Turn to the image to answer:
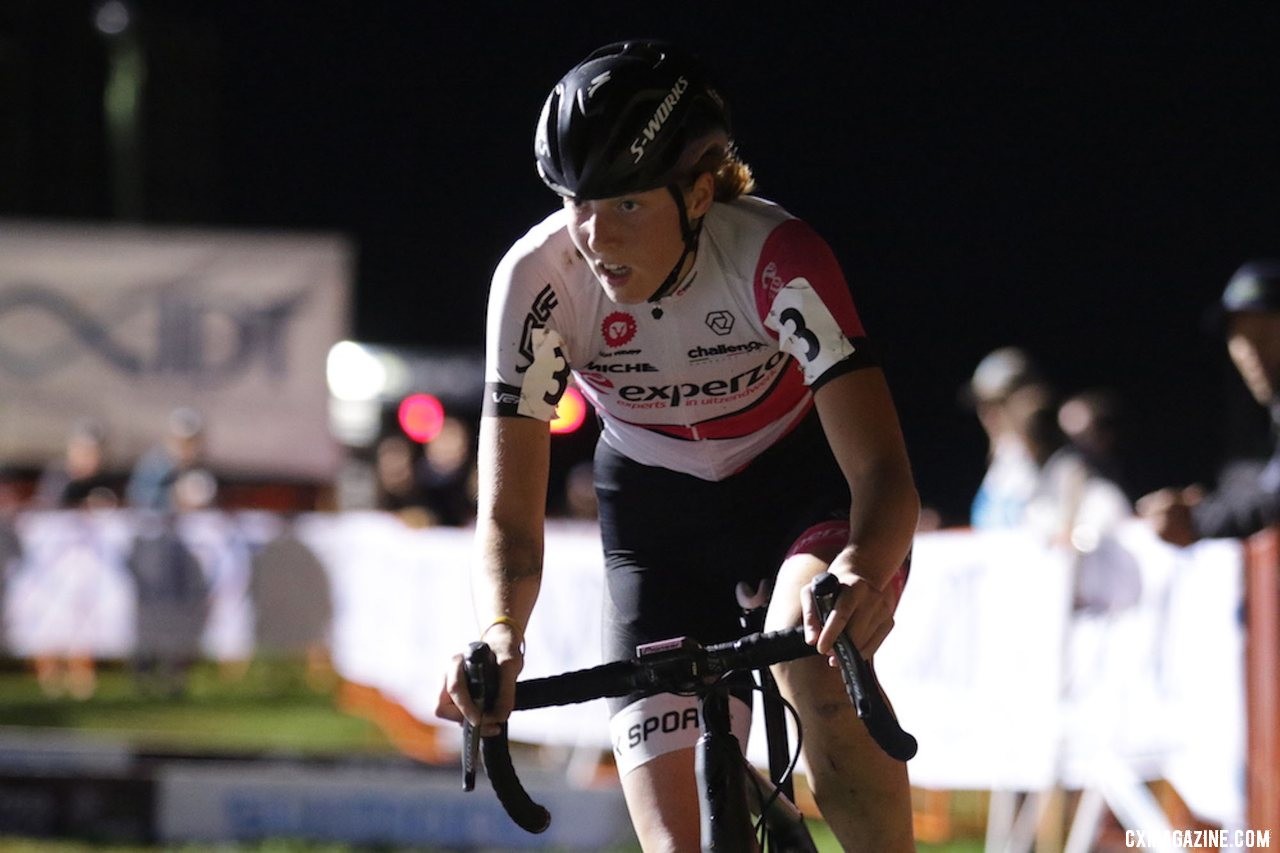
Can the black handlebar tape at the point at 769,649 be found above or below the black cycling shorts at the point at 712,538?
below

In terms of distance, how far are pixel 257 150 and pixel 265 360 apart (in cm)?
3701

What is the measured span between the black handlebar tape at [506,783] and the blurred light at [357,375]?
2998 cm

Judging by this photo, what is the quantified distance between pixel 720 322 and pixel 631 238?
1.15 ft

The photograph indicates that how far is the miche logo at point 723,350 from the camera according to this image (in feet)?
11.8

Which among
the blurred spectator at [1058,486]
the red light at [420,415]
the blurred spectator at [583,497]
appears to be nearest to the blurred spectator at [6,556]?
the blurred spectator at [583,497]

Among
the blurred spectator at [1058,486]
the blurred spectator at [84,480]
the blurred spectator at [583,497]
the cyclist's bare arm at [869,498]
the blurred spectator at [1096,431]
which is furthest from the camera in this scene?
the blurred spectator at [583,497]

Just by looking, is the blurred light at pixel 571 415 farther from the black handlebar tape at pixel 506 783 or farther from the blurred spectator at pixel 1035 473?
the black handlebar tape at pixel 506 783

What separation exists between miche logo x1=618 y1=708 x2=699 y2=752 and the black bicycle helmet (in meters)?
1.05

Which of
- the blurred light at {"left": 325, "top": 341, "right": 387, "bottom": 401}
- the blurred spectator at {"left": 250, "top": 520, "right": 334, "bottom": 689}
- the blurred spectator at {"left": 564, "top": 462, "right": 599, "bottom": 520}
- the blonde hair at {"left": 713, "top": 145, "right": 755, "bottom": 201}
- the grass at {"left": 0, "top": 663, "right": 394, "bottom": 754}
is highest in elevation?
the blurred light at {"left": 325, "top": 341, "right": 387, "bottom": 401}

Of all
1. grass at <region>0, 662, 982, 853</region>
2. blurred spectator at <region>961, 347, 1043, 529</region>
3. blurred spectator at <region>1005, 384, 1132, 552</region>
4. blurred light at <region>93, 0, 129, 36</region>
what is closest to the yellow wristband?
blurred spectator at <region>1005, 384, 1132, 552</region>

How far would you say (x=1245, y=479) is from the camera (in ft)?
18.3

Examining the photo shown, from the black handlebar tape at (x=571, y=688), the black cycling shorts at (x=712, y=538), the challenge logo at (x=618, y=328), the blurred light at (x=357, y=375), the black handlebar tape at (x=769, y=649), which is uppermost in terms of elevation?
the blurred light at (x=357, y=375)

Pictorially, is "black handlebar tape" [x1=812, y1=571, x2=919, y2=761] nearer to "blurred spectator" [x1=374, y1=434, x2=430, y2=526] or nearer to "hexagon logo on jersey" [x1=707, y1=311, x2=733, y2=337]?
"hexagon logo on jersey" [x1=707, y1=311, x2=733, y2=337]

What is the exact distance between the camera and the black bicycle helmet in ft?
10.5
